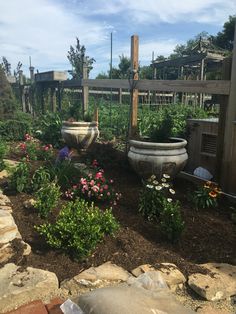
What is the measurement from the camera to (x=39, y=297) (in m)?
2.28

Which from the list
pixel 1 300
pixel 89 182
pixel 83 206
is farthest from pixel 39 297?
pixel 89 182

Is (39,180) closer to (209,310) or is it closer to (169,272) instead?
(169,272)

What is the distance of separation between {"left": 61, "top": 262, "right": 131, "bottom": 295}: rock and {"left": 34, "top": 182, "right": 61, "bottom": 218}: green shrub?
994mm

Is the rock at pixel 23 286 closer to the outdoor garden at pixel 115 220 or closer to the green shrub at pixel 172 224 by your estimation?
the outdoor garden at pixel 115 220

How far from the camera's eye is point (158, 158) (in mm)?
4441

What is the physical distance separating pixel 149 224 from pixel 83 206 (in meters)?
0.75

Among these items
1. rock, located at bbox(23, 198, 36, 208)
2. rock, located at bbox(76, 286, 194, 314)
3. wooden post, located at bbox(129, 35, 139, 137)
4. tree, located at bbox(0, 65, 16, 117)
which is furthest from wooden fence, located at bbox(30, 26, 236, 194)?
tree, located at bbox(0, 65, 16, 117)

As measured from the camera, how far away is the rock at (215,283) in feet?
7.61

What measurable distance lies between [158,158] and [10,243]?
90.8 inches

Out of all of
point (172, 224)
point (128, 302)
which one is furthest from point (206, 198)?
point (128, 302)

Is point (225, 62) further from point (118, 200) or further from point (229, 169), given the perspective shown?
point (118, 200)

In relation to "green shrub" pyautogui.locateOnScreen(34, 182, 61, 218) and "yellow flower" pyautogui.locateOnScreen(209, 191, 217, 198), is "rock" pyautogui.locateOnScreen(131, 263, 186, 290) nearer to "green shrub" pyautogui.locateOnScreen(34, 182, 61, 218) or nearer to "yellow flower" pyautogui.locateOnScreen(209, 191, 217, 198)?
"green shrub" pyautogui.locateOnScreen(34, 182, 61, 218)

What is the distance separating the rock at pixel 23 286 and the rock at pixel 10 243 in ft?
0.59

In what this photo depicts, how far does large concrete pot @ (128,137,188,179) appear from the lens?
14.6 ft
